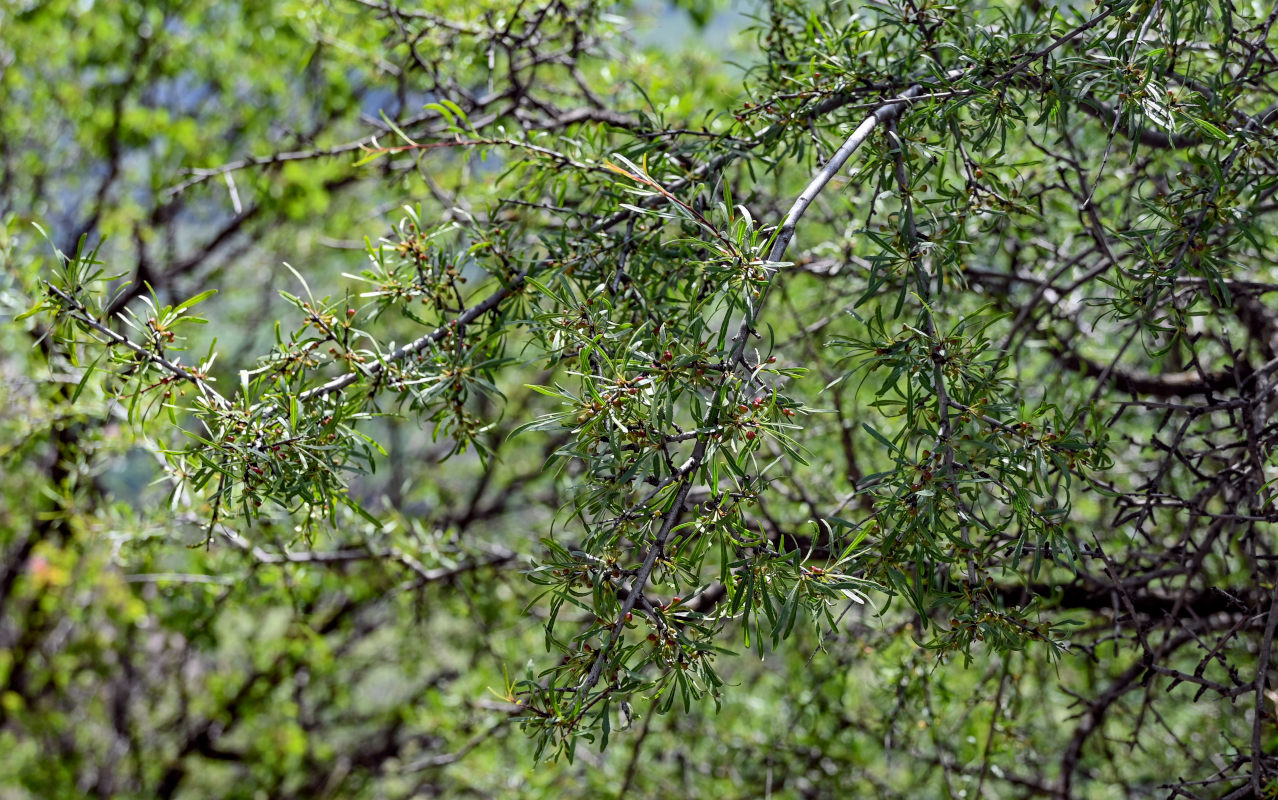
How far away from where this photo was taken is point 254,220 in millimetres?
5305

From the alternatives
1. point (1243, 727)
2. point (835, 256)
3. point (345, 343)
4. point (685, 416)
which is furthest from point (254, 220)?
point (1243, 727)

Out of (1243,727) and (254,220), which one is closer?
(1243,727)

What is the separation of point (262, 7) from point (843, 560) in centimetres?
485

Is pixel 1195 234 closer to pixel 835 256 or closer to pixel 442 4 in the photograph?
pixel 835 256

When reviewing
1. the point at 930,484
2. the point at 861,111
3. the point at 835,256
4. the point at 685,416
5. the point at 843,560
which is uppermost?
the point at 685,416

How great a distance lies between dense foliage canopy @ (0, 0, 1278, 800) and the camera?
127 centimetres

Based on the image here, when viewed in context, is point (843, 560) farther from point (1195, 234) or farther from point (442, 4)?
point (442, 4)

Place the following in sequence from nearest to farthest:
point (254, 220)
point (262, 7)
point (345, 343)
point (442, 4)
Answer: point (345, 343) → point (442, 4) → point (262, 7) → point (254, 220)

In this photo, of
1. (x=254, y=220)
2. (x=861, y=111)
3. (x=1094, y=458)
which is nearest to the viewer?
(x=1094, y=458)

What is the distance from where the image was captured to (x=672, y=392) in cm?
119

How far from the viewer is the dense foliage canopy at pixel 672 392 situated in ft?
4.17

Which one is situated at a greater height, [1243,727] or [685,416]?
[685,416]

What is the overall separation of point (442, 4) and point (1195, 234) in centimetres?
198

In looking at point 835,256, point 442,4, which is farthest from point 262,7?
point 835,256
